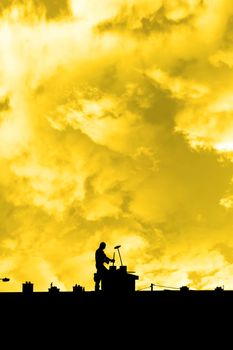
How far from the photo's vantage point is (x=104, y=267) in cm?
2606

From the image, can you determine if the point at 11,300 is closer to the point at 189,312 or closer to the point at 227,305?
the point at 189,312

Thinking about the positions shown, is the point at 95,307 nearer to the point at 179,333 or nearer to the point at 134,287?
the point at 134,287

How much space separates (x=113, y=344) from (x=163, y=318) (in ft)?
8.47

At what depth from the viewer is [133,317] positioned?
27.7 m

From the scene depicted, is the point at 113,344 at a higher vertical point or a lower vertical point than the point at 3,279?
lower

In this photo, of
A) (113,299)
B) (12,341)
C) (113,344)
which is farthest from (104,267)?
(12,341)

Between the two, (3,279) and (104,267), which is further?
(3,279)

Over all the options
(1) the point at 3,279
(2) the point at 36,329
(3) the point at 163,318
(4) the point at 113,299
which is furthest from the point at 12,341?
(3) the point at 163,318

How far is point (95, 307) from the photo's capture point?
27312 millimetres

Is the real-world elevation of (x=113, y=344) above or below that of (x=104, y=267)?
below

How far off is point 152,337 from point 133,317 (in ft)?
4.13

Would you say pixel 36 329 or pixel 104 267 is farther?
pixel 36 329

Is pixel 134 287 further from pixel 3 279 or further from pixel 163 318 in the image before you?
pixel 3 279

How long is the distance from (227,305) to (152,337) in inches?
146
